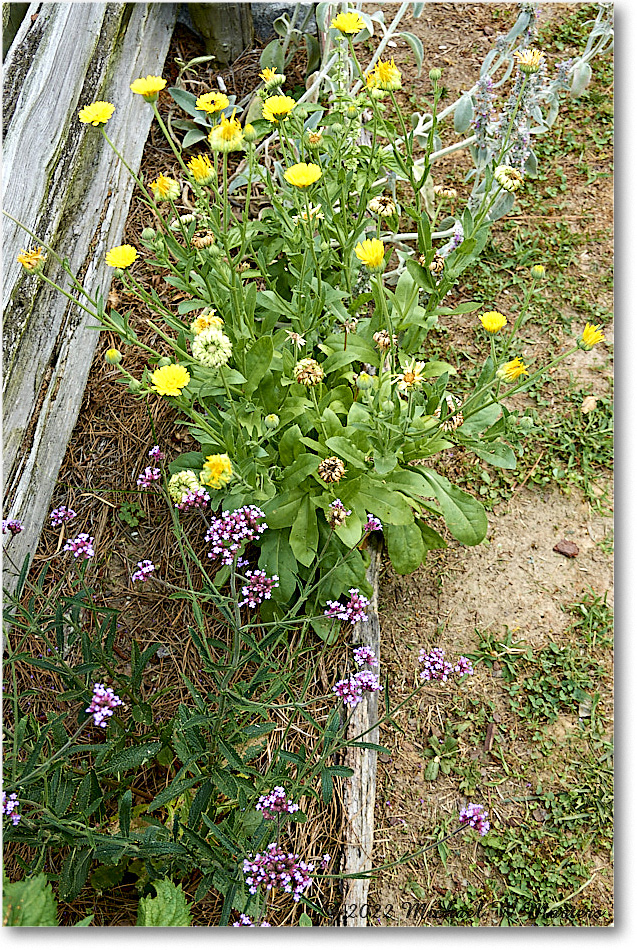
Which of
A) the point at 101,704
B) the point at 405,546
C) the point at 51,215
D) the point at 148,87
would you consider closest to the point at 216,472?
the point at 101,704

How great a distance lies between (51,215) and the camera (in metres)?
2.32

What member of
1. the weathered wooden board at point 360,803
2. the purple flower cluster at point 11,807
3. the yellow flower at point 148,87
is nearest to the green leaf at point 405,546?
the weathered wooden board at point 360,803

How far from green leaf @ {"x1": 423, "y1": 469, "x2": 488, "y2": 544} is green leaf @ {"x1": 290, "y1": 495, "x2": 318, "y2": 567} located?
0.38 metres

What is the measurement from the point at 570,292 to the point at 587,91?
43.9 inches

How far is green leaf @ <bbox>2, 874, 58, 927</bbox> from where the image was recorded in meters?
1.38

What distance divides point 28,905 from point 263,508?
103 cm

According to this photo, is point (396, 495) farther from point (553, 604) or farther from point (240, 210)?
point (240, 210)

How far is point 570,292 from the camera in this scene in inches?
118

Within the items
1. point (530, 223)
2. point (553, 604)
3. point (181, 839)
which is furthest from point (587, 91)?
point (181, 839)

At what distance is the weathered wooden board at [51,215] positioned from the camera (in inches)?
86.8

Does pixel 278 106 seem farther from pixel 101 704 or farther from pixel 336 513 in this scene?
pixel 101 704

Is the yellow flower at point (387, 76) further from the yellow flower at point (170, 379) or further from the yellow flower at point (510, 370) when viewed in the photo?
the yellow flower at point (170, 379)

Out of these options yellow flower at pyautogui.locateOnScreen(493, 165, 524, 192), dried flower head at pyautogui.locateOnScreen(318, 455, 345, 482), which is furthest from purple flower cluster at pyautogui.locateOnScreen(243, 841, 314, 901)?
yellow flower at pyautogui.locateOnScreen(493, 165, 524, 192)

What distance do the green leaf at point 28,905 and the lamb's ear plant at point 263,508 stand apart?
0.12 metres
